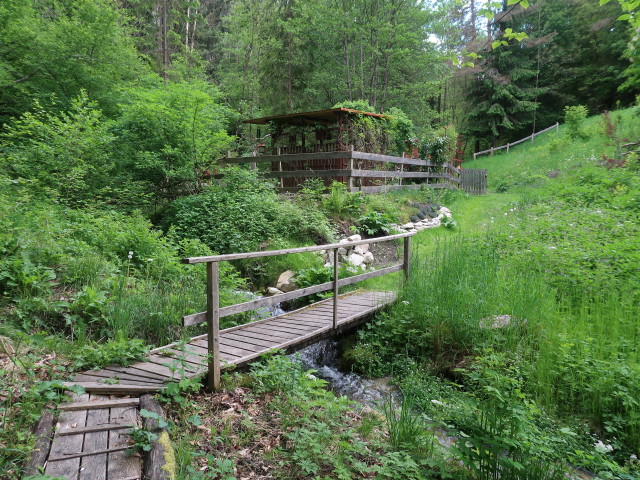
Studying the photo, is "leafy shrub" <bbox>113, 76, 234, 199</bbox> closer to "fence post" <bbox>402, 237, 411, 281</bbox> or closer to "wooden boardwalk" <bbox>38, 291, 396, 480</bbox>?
"fence post" <bbox>402, 237, 411, 281</bbox>

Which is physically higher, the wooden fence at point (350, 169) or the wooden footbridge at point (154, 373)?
the wooden fence at point (350, 169)

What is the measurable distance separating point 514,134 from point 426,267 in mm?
28981

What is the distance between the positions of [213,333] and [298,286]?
3.45 m

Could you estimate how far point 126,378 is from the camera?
10.4 feet

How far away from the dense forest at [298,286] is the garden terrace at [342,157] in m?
0.69

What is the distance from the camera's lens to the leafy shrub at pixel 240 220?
768 cm

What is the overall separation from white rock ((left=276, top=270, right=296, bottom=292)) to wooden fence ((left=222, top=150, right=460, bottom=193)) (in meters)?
4.29

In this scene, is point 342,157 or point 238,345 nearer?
point 238,345

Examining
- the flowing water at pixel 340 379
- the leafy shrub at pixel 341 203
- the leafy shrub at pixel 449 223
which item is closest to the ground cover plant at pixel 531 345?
the flowing water at pixel 340 379

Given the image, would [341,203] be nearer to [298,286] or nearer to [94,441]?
[298,286]

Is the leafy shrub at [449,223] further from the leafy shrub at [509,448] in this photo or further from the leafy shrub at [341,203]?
the leafy shrub at [509,448]

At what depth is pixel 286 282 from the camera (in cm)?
691

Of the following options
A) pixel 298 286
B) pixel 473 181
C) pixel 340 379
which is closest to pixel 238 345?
pixel 340 379

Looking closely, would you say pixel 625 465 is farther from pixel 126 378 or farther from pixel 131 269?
pixel 131 269
